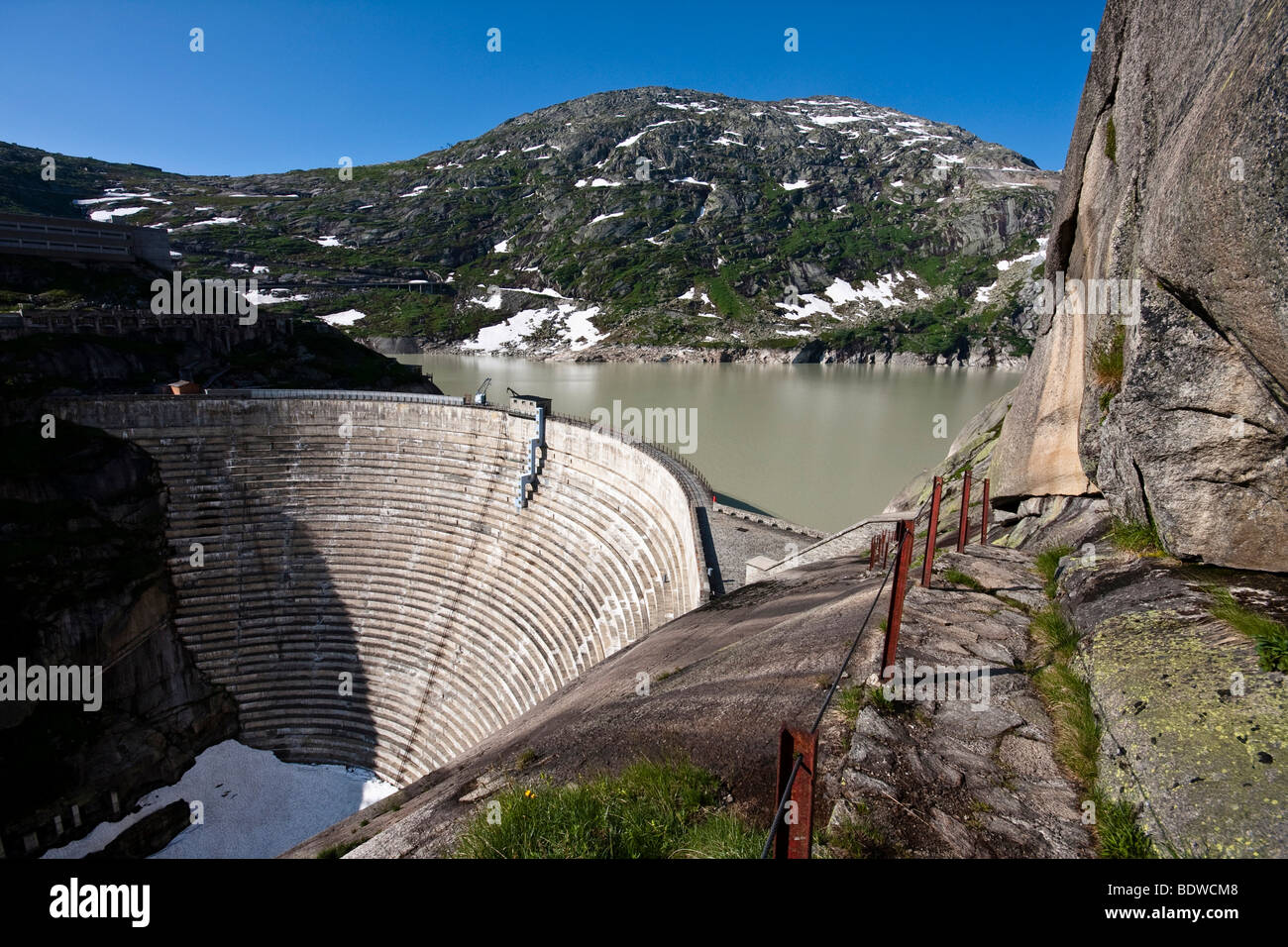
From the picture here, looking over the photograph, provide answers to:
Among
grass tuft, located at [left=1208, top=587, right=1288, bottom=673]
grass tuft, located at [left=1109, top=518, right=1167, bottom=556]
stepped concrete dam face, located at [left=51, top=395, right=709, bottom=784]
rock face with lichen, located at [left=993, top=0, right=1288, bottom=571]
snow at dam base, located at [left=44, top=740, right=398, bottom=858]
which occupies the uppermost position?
rock face with lichen, located at [left=993, top=0, right=1288, bottom=571]

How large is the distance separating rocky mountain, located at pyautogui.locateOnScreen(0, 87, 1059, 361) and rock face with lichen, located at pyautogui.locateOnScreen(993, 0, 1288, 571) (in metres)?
110

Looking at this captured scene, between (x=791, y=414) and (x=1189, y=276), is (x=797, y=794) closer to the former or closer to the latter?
(x=1189, y=276)

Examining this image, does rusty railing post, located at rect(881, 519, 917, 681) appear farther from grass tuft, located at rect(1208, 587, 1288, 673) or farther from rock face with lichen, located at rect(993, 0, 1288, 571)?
rock face with lichen, located at rect(993, 0, 1288, 571)

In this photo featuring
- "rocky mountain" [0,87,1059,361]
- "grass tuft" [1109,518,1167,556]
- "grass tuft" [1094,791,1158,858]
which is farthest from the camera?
"rocky mountain" [0,87,1059,361]

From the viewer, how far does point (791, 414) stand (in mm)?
58781

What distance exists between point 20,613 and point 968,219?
172545 millimetres

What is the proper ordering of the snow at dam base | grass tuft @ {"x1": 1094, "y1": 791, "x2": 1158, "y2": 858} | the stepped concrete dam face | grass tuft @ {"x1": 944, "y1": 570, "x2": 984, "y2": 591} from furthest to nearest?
the stepped concrete dam face < the snow at dam base < grass tuft @ {"x1": 944, "y1": 570, "x2": 984, "y2": 591} < grass tuft @ {"x1": 1094, "y1": 791, "x2": 1158, "y2": 858}

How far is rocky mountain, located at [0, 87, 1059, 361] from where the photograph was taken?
127 m

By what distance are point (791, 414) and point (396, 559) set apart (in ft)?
136

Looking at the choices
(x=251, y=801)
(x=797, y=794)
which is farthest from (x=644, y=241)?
(x=797, y=794)

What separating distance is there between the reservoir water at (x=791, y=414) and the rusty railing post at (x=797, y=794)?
30.4 m

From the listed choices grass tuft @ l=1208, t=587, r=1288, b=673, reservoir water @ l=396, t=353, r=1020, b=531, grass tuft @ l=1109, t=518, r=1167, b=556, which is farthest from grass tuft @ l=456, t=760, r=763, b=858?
reservoir water @ l=396, t=353, r=1020, b=531
